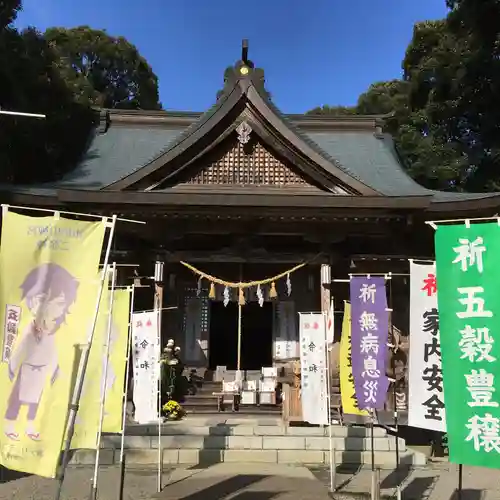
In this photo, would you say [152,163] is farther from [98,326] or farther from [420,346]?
[420,346]

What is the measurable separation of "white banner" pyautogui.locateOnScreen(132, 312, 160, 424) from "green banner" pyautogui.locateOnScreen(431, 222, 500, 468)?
4.03m

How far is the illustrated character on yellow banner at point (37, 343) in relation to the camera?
4133mm

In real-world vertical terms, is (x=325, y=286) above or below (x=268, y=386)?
above

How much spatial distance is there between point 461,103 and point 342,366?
15861 millimetres

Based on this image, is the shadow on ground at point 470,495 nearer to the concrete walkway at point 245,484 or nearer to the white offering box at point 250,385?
the concrete walkway at point 245,484

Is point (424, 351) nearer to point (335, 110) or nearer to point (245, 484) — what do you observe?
point (245, 484)

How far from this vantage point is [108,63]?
112 ft

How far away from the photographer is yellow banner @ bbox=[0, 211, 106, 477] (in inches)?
161

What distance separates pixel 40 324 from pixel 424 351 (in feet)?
12.5

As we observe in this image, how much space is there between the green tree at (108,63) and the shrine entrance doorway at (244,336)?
75.6ft

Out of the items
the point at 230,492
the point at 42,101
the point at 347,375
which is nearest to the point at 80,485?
the point at 230,492

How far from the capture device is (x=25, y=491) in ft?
22.0

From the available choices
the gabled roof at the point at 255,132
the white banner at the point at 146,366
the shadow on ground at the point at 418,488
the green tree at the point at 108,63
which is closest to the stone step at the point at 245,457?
the shadow on ground at the point at 418,488

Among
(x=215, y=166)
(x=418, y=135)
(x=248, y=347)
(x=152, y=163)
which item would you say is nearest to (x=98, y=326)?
(x=152, y=163)
